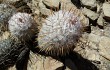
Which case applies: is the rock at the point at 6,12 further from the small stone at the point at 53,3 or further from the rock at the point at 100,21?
the rock at the point at 100,21

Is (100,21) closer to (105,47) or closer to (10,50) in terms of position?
(105,47)

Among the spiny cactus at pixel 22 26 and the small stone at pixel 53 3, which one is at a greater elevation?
the small stone at pixel 53 3

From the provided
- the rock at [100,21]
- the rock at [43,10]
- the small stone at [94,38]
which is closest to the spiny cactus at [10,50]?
the rock at [43,10]

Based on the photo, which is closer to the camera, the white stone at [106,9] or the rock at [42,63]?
the rock at [42,63]

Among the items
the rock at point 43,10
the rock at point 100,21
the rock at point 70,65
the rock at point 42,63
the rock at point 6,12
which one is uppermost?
the rock at point 6,12

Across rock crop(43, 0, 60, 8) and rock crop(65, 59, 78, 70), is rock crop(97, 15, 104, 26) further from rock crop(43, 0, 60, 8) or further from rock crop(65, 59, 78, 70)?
rock crop(65, 59, 78, 70)

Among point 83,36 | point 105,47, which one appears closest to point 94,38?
point 83,36
